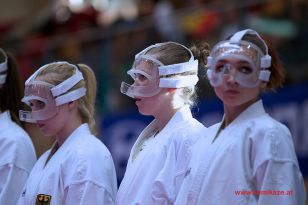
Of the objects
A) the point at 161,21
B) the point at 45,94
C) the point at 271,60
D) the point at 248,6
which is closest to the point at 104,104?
the point at 161,21

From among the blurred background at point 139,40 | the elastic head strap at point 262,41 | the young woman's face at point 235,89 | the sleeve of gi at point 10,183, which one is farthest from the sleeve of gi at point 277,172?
the blurred background at point 139,40

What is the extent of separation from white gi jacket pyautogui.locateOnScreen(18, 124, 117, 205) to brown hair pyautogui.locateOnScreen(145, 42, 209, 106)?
0.59m

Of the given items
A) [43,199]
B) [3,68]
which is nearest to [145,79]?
[43,199]

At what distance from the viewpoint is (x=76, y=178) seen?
14.1 ft

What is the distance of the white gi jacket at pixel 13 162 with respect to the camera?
4836 mm

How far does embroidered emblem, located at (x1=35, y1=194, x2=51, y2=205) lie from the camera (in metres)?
4.38

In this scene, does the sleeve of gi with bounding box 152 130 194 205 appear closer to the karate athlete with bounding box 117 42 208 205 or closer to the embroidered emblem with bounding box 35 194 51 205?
the karate athlete with bounding box 117 42 208 205

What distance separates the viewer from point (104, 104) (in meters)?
10.2

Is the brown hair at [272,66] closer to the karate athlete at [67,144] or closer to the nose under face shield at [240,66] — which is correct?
the nose under face shield at [240,66]

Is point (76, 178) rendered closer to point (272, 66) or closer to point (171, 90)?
point (171, 90)

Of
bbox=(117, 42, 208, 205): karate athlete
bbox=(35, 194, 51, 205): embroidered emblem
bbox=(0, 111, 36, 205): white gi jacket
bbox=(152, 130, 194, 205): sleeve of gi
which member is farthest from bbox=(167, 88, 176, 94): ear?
bbox=(0, 111, 36, 205): white gi jacket

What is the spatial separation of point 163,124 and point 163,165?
0.33m

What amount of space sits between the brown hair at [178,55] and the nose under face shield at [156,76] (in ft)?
0.11

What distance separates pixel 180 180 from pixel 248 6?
499 cm
